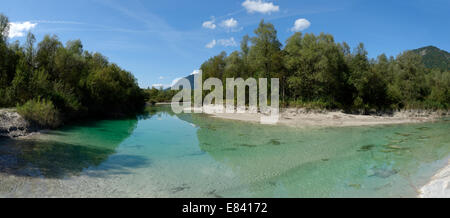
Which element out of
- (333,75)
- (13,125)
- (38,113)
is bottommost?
(13,125)

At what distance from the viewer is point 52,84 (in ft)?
81.6

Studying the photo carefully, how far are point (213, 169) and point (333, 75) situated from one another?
36.8 m

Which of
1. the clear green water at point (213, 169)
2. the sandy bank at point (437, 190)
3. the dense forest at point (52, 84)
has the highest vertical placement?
the dense forest at point (52, 84)

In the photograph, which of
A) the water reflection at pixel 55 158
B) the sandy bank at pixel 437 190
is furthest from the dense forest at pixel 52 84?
the sandy bank at pixel 437 190

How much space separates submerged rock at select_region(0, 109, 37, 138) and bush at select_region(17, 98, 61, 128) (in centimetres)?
51

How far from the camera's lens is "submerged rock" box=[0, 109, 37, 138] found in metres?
14.0

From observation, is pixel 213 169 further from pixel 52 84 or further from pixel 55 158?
pixel 52 84

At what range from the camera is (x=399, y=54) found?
5209 cm

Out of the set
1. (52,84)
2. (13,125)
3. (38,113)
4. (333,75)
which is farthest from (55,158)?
(333,75)

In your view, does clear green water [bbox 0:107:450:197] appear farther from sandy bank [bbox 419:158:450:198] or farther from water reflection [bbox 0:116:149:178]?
sandy bank [bbox 419:158:450:198]

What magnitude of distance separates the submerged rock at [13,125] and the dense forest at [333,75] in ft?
112

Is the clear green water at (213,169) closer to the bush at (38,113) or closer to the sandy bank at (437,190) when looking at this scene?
the sandy bank at (437,190)

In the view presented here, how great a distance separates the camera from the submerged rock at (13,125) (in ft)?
46.0
